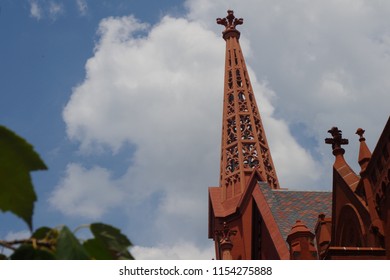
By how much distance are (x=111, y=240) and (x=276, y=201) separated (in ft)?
72.7

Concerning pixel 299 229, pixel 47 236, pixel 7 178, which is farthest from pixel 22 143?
pixel 299 229

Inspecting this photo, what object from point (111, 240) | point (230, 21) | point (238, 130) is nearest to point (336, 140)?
point (238, 130)

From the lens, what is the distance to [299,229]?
50.0 ft

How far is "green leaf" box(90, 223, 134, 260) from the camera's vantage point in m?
1.38

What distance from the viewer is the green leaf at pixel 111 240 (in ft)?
4.53

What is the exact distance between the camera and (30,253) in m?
1.29

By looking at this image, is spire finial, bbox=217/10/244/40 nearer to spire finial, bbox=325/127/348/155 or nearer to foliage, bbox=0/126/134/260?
spire finial, bbox=325/127/348/155

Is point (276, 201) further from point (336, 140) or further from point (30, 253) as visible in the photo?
point (30, 253)

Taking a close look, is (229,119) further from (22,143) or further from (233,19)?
(22,143)

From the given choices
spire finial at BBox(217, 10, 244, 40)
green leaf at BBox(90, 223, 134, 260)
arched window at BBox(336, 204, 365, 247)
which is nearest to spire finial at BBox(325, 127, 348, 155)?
arched window at BBox(336, 204, 365, 247)

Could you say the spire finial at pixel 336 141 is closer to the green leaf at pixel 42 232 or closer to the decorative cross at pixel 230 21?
the green leaf at pixel 42 232

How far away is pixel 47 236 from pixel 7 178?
0.54 feet

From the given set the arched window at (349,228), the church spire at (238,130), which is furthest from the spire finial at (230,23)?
the arched window at (349,228)
